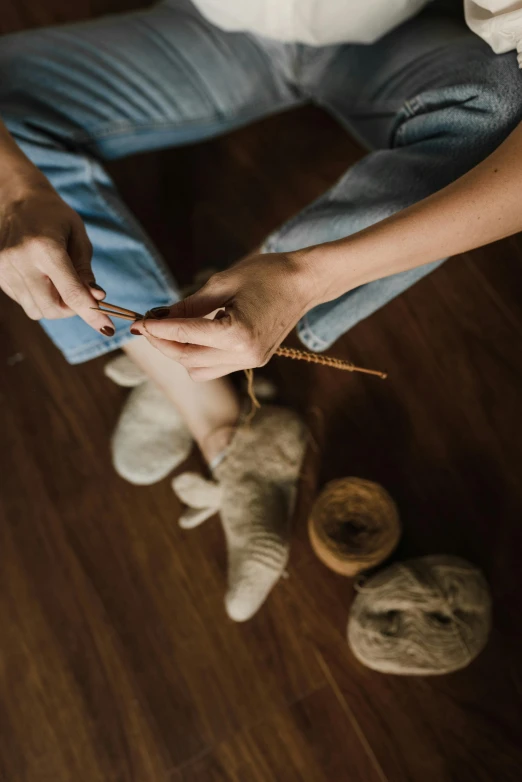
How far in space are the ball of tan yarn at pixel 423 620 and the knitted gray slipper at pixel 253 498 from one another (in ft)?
0.52

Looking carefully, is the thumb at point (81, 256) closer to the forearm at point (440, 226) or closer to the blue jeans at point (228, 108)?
the blue jeans at point (228, 108)

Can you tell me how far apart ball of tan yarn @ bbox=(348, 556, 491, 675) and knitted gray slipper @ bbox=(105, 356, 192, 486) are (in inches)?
15.2

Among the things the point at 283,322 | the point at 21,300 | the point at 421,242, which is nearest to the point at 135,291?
the point at 21,300

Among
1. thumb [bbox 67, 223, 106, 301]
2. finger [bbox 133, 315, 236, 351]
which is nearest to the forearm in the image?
finger [bbox 133, 315, 236, 351]

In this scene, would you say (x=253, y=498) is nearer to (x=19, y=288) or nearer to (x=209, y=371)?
(x=209, y=371)

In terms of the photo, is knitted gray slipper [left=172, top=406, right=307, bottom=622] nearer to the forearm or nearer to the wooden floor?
the wooden floor

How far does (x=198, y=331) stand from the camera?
1.87ft

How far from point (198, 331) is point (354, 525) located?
49cm

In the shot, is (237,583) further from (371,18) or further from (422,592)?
(371,18)

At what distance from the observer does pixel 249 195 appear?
3.89ft

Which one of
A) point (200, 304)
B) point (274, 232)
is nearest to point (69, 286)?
point (200, 304)

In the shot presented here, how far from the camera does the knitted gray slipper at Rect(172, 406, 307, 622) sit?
0.94 metres

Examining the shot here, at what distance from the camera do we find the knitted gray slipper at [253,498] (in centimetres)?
94

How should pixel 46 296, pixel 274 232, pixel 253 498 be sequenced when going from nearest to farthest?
pixel 46 296
pixel 274 232
pixel 253 498
